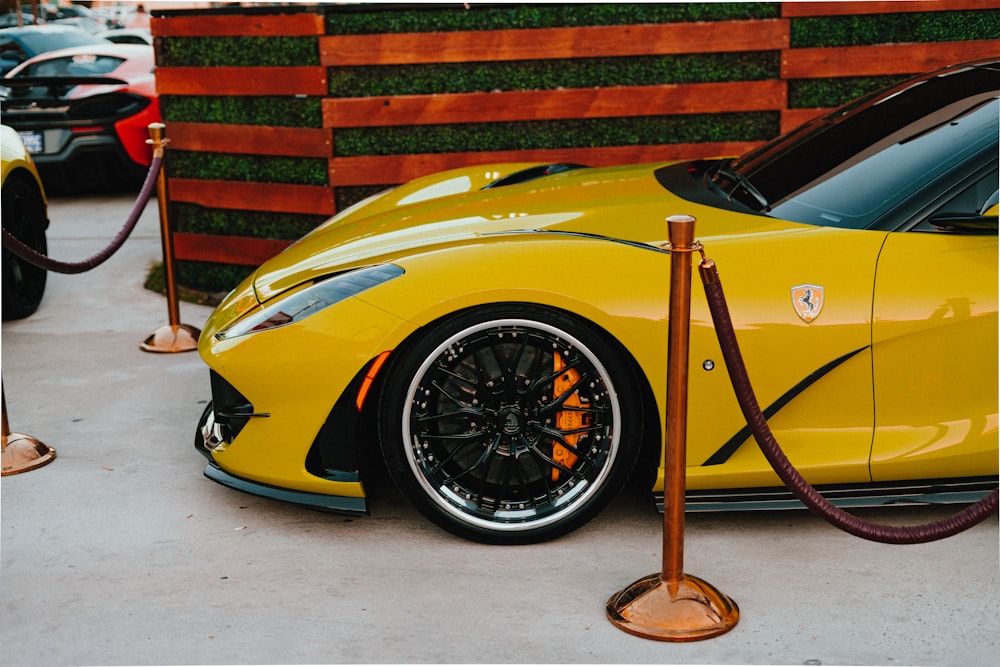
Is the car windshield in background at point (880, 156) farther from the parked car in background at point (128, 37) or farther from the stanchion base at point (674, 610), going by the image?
the parked car in background at point (128, 37)

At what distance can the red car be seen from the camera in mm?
9086

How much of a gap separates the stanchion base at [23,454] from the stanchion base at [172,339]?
138 centimetres

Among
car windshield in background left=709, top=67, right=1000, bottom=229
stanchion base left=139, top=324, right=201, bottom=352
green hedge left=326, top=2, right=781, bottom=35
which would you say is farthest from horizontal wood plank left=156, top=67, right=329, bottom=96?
car windshield in background left=709, top=67, right=1000, bottom=229

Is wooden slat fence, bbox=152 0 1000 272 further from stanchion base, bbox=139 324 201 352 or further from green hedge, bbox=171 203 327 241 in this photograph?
stanchion base, bbox=139 324 201 352

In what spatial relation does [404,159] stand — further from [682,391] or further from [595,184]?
[682,391]

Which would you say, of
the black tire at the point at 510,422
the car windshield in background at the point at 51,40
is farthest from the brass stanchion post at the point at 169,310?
the car windshield in background at the point at 51,40

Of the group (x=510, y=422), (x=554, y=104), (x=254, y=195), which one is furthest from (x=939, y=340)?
(x=254, y=195)

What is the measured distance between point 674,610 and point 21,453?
2.55m

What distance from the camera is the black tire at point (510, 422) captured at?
11.0 feet

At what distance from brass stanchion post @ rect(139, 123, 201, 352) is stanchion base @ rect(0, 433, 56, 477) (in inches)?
54.9

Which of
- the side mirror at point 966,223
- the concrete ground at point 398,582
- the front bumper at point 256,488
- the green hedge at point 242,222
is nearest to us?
the concrete ground at point 398,582

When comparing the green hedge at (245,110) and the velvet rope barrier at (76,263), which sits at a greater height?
the green hedge at (245,110)

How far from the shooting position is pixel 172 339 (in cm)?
575

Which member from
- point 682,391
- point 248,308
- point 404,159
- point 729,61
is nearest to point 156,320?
point 404,159
